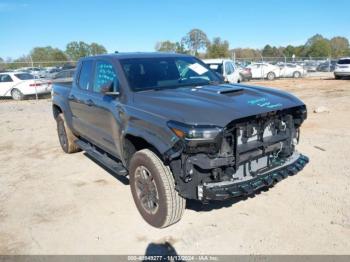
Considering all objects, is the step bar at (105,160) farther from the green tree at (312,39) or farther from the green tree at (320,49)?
the green tree at (312,39)

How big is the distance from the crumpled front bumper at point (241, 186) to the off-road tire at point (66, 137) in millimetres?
4100

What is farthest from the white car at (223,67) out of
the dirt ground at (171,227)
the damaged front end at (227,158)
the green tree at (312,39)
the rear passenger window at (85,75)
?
the green tree at (312,39)

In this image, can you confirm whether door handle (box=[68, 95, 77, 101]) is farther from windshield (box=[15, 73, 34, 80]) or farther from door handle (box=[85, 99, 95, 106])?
windshield (box=[15, 73, 34, 80])

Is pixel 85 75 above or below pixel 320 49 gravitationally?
below

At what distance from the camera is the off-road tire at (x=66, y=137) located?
21.6ft

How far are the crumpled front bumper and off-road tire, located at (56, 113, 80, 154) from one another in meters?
4.10

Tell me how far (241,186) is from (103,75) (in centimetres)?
258

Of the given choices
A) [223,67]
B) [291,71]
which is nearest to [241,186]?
[223,67]

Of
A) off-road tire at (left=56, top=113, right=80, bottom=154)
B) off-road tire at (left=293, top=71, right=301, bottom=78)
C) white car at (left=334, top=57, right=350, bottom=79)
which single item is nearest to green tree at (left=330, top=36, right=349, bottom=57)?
off-road tire at (left=293, top=71, right=301, bottom=78)

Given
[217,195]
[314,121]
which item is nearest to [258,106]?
[217,195]

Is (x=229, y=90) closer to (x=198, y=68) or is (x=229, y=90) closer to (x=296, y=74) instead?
(x=198, y=68)

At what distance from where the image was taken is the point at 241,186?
3.31 meters

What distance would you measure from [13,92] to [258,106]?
711 inches

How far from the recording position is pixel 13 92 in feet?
60.6
